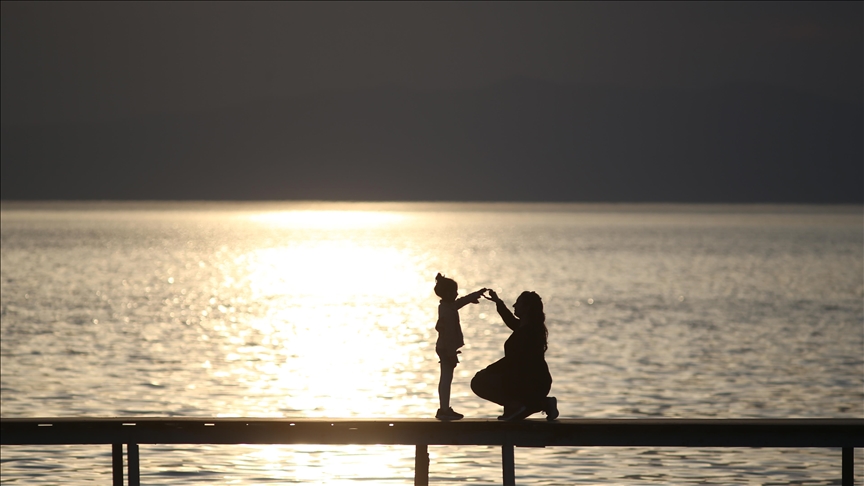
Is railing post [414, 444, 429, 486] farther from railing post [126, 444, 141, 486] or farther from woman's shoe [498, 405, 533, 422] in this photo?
railing post [126, 444, 141, 486]

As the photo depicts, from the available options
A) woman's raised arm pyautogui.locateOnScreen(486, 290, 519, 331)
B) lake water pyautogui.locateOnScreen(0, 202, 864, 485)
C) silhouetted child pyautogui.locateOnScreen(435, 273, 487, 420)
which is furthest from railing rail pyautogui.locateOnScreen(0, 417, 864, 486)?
lake water pyautogui.locateOnScreen(0, 202, 864, 485)

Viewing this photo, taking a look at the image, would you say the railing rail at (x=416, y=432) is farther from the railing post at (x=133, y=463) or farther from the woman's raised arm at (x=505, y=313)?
the woman's raised arm at (x=505, y=313)

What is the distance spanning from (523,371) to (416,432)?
4.55 ft

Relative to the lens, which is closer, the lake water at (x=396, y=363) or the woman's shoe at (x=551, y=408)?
the woman's shoe at (x=551, y=408)

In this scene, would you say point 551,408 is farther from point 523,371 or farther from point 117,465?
point 117,465

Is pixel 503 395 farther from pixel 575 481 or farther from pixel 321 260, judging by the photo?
pixel 321 260

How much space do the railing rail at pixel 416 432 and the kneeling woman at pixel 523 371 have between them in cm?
37

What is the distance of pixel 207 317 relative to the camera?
193 feet

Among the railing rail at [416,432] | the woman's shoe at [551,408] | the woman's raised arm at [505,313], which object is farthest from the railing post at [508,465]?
the woman's raised arm at [505,313]

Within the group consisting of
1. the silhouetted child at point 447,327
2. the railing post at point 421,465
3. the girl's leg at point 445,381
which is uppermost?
the silhouetted child at point 447,327

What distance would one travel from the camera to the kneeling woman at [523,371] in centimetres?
1281

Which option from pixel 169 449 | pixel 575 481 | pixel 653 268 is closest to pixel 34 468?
pixel 169 449

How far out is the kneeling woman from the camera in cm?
1281

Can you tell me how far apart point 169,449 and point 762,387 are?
18.1 meters
